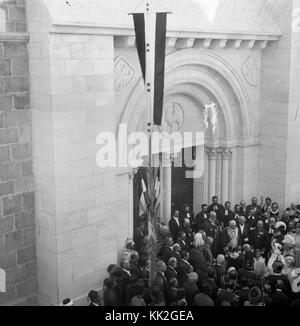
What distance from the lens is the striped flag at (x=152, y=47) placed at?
25.8 feet

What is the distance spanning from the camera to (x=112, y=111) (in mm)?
9180

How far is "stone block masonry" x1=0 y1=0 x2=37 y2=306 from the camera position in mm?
8258

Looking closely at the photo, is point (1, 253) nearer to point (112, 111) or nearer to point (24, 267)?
point (24, 267)

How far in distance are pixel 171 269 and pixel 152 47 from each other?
11.8 ft

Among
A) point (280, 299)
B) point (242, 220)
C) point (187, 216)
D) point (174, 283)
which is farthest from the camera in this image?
point (187, 216)

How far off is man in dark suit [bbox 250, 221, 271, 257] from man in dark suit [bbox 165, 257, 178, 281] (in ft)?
8.50

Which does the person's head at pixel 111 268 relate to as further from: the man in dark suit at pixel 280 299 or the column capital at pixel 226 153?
the column capital at pixel 226 153

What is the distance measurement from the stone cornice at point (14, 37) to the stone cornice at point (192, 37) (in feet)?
1.91

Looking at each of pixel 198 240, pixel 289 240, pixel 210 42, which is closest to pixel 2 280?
pixel 198 240

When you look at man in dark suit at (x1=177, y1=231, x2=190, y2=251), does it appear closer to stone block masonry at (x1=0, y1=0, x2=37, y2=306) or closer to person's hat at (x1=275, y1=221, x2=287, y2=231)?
person's hat at (x1=275, y1=221, x2=287, y2=231)

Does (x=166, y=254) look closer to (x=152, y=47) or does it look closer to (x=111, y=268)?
(x=111, y=268)

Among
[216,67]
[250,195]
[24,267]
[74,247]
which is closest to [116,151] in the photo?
[74,247]

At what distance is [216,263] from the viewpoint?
916 cm

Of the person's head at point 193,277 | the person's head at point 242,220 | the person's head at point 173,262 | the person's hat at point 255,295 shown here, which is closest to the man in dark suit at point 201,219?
the person's head at point 242,220
